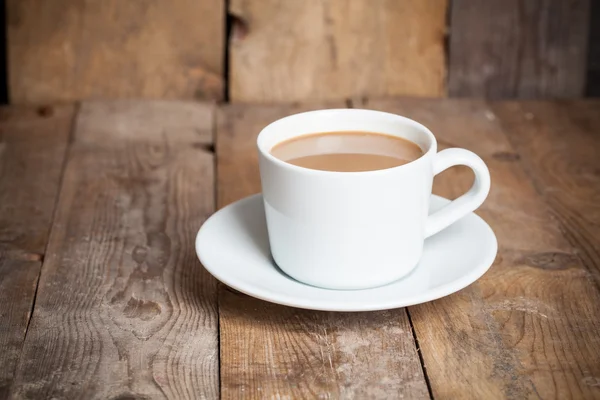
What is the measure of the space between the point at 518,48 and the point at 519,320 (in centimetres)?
78

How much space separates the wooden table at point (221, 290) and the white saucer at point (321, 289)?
5 cm

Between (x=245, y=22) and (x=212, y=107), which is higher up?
(x=245, y=22)

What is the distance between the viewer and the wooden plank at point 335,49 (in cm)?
146

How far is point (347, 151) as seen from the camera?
0.87m

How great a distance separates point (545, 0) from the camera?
149cm

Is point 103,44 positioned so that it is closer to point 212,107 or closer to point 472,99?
point 212,107

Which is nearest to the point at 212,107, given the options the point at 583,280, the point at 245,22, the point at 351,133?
the point at 245,22

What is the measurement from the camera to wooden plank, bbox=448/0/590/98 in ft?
4.87

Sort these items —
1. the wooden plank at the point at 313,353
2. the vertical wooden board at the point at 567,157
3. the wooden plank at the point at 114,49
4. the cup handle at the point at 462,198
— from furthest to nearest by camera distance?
the wooden plank at the point at 114,49
the vertical wooden board at the point at 567,157
the cup handle at the point at 462,198
the wooden plank at the point at 313,353

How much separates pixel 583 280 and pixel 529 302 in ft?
0.28

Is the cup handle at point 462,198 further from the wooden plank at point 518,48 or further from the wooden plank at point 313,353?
the wooden plank at point 518,48

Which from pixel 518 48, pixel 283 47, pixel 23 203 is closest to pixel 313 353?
pixel 23 203

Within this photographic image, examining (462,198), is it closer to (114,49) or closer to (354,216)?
(354,216)

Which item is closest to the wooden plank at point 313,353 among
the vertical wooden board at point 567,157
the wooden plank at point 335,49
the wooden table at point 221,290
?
the wooden table at point 221,290
